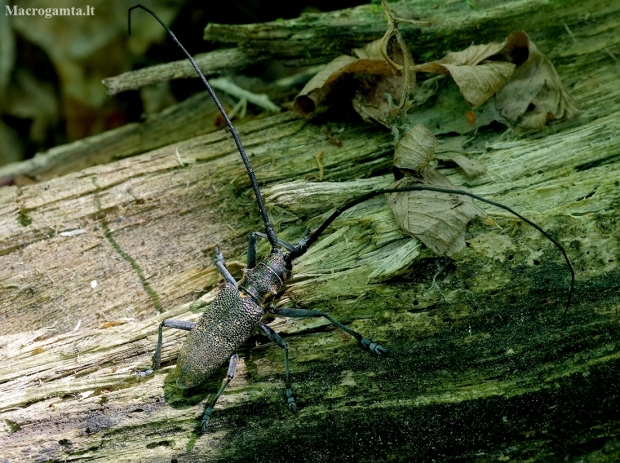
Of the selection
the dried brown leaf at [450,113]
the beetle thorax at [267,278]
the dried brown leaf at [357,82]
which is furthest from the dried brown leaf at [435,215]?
the dried brown leaf at [357,82]

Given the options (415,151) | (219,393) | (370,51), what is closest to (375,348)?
(219,393)

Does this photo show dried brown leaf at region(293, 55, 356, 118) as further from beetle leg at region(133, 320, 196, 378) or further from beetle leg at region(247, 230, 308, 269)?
beetle leg at region(133, 320, 196, 378)

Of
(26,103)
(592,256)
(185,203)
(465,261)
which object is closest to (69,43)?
(26,103)

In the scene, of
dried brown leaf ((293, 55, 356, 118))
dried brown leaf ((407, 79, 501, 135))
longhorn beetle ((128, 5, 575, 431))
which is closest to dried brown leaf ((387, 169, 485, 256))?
longhorn beetle ((128, 5, 575, 431))

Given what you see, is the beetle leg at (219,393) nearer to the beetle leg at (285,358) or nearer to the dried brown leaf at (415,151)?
the beetle leg at (285,358)

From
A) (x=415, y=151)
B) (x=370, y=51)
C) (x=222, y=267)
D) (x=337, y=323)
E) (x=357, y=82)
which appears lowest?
(x=337, y=323)

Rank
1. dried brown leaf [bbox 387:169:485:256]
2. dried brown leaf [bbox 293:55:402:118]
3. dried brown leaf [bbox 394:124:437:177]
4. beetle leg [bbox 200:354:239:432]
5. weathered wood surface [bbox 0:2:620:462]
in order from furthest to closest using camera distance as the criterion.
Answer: dried brown leaf [bbox 293:55:402:118]
dried brown leaf [bbox 394:124:437:177]
dried brown leaf [bbox 387:169:485:256]
beetle leg [bbox 200:354:239:432]
weathered wood surface [bbox 0:2:620:462]

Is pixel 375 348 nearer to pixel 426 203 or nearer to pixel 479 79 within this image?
pixel 426 203
